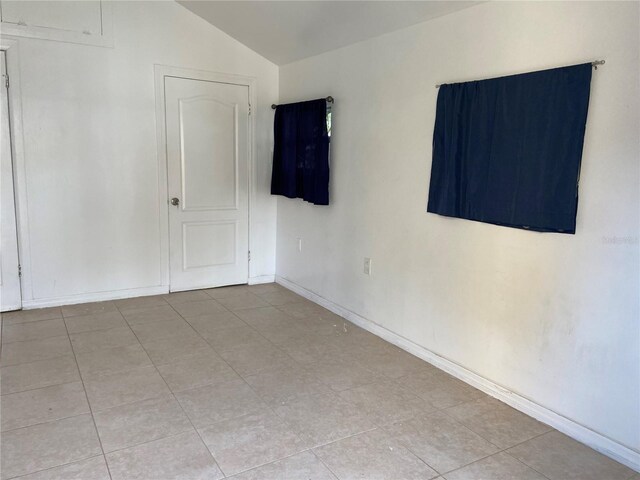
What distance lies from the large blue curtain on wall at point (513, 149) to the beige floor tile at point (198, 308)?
6.93ft

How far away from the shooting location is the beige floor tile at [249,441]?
210cm

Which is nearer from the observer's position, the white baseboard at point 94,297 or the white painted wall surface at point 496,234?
the white painted wall surface at point 496,234

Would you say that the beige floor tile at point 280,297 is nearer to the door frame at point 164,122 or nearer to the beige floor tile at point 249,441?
the door frame at point 164,122

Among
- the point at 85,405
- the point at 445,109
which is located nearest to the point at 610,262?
the point at 445,109

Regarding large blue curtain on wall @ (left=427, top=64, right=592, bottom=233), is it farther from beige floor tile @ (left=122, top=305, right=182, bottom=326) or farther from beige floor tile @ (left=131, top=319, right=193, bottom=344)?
beige floor tile @ (left=122, top=305, right=182, bottom=326)

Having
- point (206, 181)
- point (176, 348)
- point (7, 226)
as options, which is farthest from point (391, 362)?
point (7, 226)

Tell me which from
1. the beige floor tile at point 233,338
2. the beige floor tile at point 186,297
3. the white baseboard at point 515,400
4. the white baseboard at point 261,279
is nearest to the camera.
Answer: the white baseboard at point 515,400

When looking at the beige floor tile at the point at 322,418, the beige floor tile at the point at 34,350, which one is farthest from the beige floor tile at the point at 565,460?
the beige floor tile at the point at 34,350

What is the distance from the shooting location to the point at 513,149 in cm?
249

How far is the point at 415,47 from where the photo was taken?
3146mm

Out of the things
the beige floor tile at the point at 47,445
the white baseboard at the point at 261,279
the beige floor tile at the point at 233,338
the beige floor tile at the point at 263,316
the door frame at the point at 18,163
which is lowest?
the beige floor tile at the point at 47,445

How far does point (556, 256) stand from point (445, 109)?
3.56ft

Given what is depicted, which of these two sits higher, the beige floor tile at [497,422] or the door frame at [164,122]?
the door frame at [164,122]

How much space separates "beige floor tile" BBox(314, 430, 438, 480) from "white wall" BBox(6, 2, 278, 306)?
2.85m
